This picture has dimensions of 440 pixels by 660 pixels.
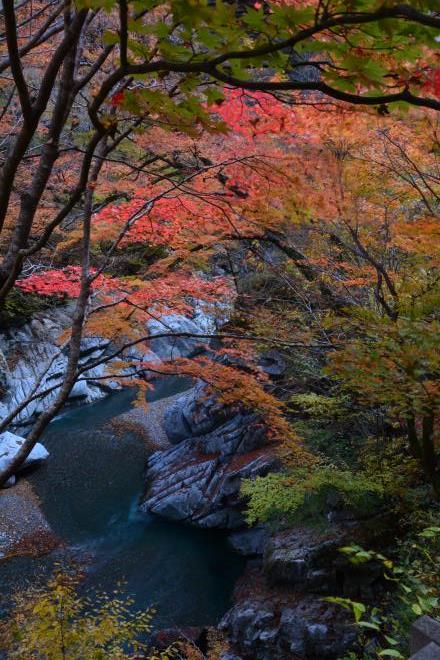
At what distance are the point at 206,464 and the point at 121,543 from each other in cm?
292

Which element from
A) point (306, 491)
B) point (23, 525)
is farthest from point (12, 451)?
point (306, 491)

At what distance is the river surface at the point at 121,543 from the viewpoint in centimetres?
959

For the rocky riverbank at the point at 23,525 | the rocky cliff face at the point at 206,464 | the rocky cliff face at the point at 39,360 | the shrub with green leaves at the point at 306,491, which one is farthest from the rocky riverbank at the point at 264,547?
the rocky cliff face at the point at 39,360

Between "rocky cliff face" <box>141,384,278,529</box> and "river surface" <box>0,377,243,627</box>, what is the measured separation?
496 millimetres

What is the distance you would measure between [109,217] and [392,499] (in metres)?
6.94

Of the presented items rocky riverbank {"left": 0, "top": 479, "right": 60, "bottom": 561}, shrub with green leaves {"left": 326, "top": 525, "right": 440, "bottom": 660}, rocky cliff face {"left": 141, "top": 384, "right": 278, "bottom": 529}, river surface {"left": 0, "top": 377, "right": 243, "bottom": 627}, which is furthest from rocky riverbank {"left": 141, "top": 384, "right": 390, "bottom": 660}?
rocky riverbank {"left": 0, "top": 479, "right": 60, "bottom": 561}

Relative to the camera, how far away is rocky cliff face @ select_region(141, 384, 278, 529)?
11.4 metres

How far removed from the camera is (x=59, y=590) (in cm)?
509

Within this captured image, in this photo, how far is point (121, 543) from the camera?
11.4 m

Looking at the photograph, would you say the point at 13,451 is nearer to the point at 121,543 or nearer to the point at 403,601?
the point at 121,543

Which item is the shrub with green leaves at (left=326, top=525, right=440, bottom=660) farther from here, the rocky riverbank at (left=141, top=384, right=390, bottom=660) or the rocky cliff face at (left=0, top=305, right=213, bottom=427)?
the rocky cliff face at (left=0, top=305, right=213, bottom=427)

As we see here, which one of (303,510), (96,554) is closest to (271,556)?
Result: (303,510)

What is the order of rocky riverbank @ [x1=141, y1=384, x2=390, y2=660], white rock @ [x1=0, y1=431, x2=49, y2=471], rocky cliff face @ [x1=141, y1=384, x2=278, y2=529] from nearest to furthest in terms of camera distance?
rocky riverbank @ [x1=141, y1=384, x2=390, y2=660] < rocky cliff face @ [x1=141, y1=384, x2=278, y2=529] < white rock @ [x1=0, y1=431, x2=49, y2=471]

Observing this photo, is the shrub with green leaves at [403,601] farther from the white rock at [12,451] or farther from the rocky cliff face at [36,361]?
the rocky cliff face at [36,361]
